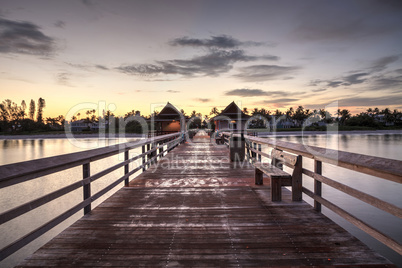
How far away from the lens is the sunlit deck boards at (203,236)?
233 centimetres

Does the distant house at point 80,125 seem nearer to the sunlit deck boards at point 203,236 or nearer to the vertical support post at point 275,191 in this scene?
the sunlit deck boards at point 203,236

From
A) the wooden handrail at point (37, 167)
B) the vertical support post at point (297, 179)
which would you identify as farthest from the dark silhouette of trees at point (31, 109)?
the vertical support post at point (297, 179)

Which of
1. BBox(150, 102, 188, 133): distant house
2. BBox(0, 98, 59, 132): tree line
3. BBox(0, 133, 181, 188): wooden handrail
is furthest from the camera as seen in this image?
BBox(0, 98, 59, 132): tree line

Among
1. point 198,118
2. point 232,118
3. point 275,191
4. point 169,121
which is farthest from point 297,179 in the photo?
point 198,118

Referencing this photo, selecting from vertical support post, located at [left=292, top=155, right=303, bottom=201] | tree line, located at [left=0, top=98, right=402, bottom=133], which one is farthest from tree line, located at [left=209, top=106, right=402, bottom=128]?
vertical support post, located at [left=292, top=155, right=303, bottom=201]

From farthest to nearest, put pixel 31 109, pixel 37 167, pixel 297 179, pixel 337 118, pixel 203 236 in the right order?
pixel 337 118 < pixel 31 109 < pixel 297 179 < pixel 203 236 < pixel 37 167

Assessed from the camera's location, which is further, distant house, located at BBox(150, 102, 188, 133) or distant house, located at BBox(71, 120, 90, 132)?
distant house, located at BBox(71, 120, 90, 132)

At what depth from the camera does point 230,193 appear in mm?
4812

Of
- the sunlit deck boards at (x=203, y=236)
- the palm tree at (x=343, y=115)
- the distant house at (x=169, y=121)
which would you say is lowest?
the sunlit deck boards at (x=203, y=236)

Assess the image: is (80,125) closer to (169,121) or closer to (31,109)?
(31,109)

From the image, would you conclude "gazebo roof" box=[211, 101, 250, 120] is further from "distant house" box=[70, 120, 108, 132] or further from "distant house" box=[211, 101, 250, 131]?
"distant house" box=[70, 120, 108, 132]

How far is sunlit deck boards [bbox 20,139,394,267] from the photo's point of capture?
2332 millimetres

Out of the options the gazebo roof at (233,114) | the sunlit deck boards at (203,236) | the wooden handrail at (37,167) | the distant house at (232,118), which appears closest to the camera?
the wooden handrail at (37,167)

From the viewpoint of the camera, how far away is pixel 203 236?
9.37 feet
